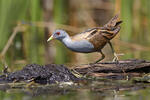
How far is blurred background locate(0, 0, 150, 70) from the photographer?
924 cm

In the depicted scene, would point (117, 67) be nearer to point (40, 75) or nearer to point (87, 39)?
point (87, 39)

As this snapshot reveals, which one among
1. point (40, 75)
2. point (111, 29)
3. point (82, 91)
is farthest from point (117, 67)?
point (40, 75)

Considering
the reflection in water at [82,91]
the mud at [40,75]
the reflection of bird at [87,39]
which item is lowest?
the reflection in water at [82,91]

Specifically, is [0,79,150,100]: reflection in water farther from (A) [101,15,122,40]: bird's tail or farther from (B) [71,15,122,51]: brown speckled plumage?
(A) [101,15,122,40]: bird's tail

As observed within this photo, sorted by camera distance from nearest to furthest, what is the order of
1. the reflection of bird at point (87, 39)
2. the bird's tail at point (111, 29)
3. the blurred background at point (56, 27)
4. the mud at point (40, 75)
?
the mud at point (40, 75)
the reflection of bird at point (87, 39)
the bird's tail at point (111, 29)
the blurred background at point (56, 27)

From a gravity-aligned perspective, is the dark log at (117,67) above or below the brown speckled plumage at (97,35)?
below

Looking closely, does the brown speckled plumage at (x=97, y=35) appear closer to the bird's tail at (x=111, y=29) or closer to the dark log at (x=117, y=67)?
the bird's tail at (x=111, y=29)

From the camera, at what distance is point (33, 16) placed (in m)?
11.0

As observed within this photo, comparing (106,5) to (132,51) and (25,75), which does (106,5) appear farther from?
(25,75)

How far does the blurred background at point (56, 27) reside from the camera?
9242mm

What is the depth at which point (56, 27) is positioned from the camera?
11875 mm

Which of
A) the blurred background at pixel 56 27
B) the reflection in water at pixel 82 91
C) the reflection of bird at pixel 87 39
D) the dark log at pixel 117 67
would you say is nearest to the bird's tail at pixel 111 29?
the reflection of bird at pixel 87 39

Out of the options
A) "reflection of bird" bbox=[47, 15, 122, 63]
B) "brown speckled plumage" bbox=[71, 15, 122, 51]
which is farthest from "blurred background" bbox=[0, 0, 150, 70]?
"brown speckled plumage" bbox=[71, 15, 122, 51]

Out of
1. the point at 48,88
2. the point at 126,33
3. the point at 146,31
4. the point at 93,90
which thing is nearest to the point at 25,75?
the point at 48,88
